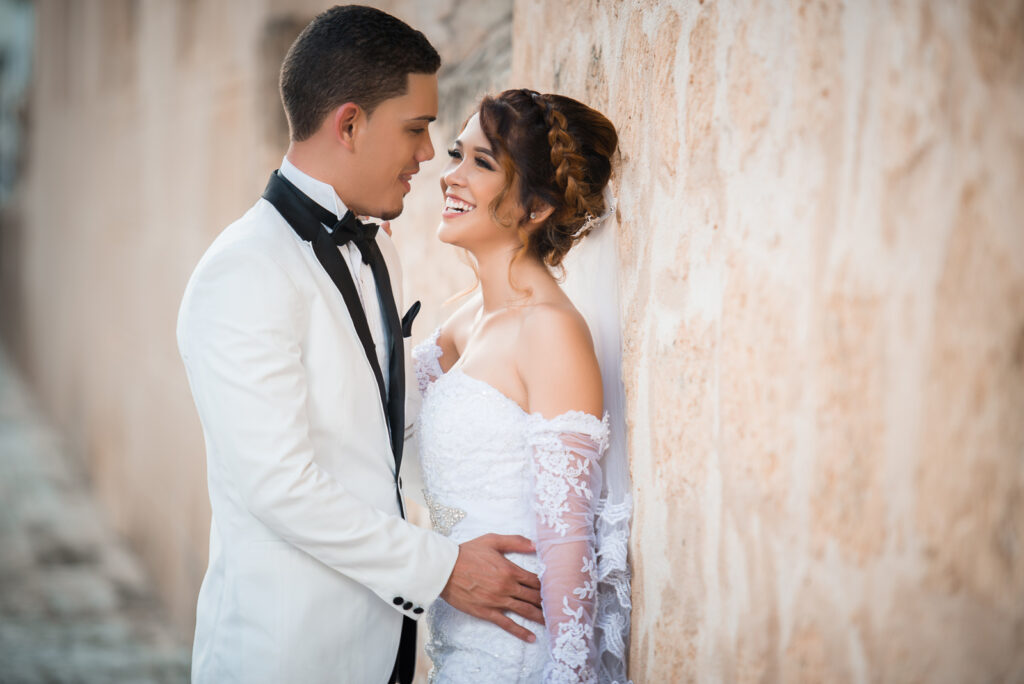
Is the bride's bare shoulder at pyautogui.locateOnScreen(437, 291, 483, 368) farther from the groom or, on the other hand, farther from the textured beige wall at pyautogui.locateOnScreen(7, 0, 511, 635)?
the textured beige wall at pyautogui.locateOnScreen(7, 0, 511, 635)

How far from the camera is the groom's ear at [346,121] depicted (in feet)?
6.15

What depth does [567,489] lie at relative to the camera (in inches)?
68.6

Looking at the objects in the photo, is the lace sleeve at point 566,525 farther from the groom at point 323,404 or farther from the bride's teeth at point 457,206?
the bride's teeth at point 457,206

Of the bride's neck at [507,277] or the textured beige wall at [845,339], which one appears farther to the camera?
the bride's neck at [507,277]

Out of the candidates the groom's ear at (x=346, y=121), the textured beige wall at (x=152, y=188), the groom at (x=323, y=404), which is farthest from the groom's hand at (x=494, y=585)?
the textured beige wall at (x=152, y=188)

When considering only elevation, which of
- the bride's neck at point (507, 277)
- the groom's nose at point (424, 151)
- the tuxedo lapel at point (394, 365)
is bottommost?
the tuxedo lapel at point (394, 365)

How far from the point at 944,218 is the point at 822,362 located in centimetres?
23

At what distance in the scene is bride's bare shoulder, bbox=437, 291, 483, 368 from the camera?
7.49ft

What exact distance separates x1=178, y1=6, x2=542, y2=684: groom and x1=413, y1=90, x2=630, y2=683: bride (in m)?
0.10

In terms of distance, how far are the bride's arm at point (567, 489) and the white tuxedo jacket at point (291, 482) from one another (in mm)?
216

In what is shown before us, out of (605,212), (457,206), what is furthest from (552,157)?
(457,206)

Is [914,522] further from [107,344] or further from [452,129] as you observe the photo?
[107,344]

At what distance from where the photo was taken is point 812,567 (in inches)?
45.7

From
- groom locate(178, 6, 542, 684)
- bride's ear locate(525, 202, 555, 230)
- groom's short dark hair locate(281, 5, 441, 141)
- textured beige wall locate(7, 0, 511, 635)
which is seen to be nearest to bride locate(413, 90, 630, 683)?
bride's ear locate(525, 202, 555, 230)
